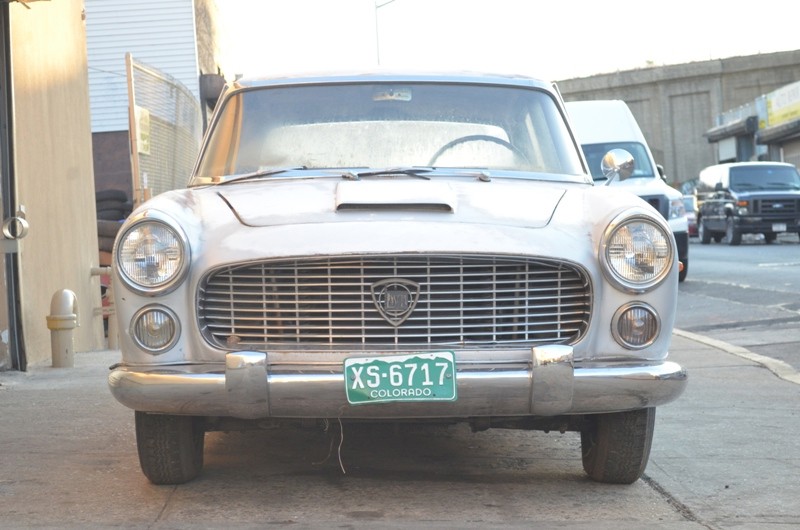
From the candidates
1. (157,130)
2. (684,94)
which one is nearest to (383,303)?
(157,130)

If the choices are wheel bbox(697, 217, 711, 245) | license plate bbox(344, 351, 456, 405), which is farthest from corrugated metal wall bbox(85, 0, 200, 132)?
license plate bbox(344, 351, 456, 405)

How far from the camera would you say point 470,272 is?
4.07 meters

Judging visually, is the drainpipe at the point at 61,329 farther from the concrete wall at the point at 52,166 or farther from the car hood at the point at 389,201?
the car hood at the point at 389,201

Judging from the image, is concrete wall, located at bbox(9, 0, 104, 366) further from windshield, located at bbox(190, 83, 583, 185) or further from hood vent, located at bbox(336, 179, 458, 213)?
hood vent, located at bbox(336, 179, 458, 213)

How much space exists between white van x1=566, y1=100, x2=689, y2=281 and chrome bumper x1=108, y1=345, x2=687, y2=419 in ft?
36.6

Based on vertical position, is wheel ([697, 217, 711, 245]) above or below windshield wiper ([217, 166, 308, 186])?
below

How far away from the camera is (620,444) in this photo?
4.40 metres

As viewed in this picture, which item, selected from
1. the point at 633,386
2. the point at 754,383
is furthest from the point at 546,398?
the point at 754,383

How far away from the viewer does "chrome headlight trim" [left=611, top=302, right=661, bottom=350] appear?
4.13 meters

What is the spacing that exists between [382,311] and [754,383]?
4038 millimetres

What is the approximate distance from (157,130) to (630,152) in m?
6.21

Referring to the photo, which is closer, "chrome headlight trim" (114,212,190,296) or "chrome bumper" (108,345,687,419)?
"chrome bumper" (108,345,687,419)

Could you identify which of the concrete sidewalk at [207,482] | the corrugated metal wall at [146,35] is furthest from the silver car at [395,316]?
the corrugated metal wall at [146,35]

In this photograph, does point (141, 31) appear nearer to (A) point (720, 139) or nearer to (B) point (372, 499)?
(B) point (372, 499)
